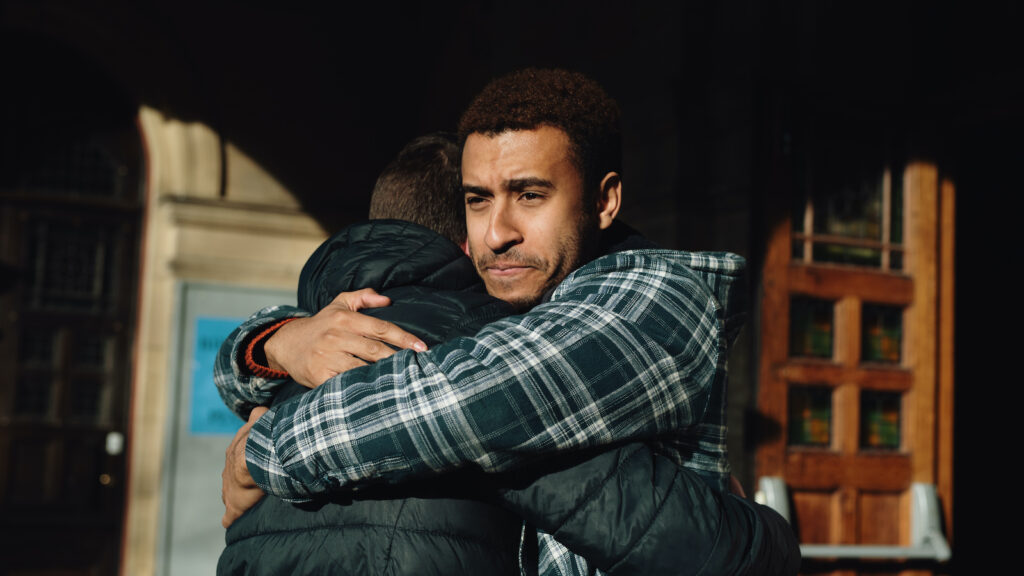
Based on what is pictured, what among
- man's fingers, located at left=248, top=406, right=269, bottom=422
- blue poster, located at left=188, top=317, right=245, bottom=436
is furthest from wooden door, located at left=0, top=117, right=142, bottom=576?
man's fingers, located at left=248, top=406, right=269, bottom=422

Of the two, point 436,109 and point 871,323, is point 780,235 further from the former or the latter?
point 436,109

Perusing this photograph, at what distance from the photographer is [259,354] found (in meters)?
1.74

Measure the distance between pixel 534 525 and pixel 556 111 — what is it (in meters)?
0.66

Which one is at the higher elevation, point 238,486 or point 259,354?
point 259,354

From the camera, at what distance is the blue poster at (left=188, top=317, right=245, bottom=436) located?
5.72 meters

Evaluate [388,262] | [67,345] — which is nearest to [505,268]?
[388,262]

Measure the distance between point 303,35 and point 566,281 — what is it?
5.41 m

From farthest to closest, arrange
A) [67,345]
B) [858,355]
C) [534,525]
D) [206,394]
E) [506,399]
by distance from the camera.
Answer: [67,345], [206,394], [858,355], [534,525], [506,399]

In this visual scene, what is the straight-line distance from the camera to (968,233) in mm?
6938

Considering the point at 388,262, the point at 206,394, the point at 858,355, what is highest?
the point at 388,262

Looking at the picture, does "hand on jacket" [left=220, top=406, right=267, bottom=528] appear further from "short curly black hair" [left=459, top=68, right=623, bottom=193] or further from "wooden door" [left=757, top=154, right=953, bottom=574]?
"wooden door" [left=757, top=154, right=953, bottom=574]

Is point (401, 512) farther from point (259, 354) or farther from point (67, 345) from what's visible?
point (67, 345)

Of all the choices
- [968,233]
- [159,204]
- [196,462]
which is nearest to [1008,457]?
[968,233]

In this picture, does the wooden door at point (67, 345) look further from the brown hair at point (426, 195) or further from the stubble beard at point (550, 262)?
A: the stubble beard at point (550, 262)
